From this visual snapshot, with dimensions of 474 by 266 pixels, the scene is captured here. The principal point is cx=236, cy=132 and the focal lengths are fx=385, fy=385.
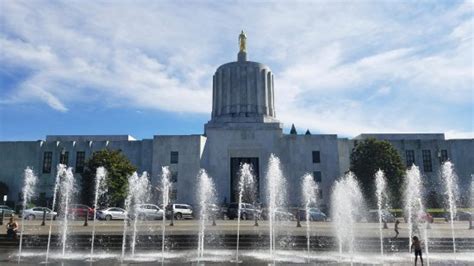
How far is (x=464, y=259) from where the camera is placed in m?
14.0

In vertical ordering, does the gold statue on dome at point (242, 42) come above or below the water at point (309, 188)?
above

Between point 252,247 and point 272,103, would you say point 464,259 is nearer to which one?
point 252,247

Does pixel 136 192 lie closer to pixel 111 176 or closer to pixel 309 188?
pixel 111 176

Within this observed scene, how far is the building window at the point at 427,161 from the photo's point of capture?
4638cm

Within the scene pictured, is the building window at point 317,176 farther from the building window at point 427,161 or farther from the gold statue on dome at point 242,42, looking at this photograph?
the gold statue on dome at point 242,42

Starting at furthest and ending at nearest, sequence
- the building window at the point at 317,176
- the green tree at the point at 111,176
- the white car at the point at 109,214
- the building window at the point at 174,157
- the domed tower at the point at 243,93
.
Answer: the domed tower at the point at 243,93, the building window at the point at 174,157, the building window at the point at 317,176, the green tree at the point at 111,176, the white car at the point at 109,214

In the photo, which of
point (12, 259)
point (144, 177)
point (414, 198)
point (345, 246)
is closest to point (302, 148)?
point (414, 198)

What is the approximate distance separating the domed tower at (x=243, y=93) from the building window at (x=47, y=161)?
1980cm

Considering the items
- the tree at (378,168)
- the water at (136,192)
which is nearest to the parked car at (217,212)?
the water at (136,192)

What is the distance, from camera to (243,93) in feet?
163

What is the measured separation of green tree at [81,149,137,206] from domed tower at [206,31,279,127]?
14.0 metres

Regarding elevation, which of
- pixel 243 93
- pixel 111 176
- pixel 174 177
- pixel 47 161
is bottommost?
pixel 111 176

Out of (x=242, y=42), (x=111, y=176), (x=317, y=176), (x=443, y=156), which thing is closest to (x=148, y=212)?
(x=111, y=176)

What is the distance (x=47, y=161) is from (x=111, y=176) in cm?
1622
